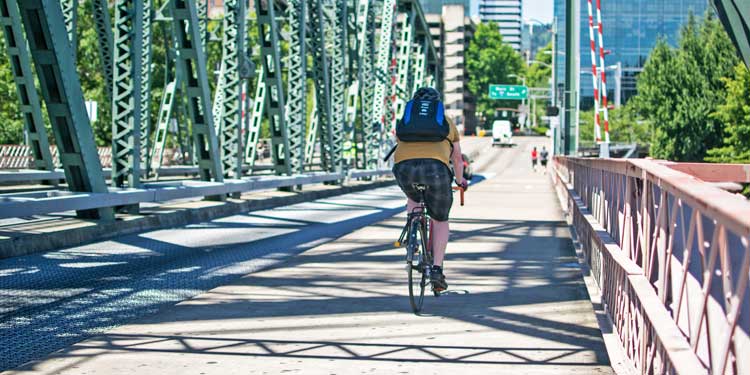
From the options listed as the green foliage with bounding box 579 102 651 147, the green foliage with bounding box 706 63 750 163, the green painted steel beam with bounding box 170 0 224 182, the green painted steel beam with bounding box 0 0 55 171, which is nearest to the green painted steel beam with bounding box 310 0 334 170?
the green painted steel beam with bounding box 0 0 55 171

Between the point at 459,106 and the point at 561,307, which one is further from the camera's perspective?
the point at 459,106

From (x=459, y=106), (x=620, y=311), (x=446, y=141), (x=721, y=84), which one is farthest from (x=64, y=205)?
(x=459, y=106)

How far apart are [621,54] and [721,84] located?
83750 millimetres

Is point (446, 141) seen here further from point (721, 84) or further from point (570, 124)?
point (721, 84)

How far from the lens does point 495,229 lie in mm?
17953

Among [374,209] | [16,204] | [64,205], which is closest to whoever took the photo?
[16,204]

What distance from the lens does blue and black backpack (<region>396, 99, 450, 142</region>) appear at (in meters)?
8.79

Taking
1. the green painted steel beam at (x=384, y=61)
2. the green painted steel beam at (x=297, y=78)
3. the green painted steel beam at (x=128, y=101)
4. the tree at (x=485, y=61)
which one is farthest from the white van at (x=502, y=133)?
the green painted steel beam at (x=128, y=101)

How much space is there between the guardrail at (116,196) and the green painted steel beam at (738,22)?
761 centimetres

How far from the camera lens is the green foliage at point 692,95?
6631 centimetres

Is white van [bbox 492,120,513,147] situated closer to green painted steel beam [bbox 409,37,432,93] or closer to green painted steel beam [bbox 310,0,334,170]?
green painted steel beam [bbox 409,37,432,93]

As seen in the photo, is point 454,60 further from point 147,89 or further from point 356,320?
point 356,320

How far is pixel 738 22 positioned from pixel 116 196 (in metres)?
9.49

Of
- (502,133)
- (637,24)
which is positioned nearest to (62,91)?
(502,133)
